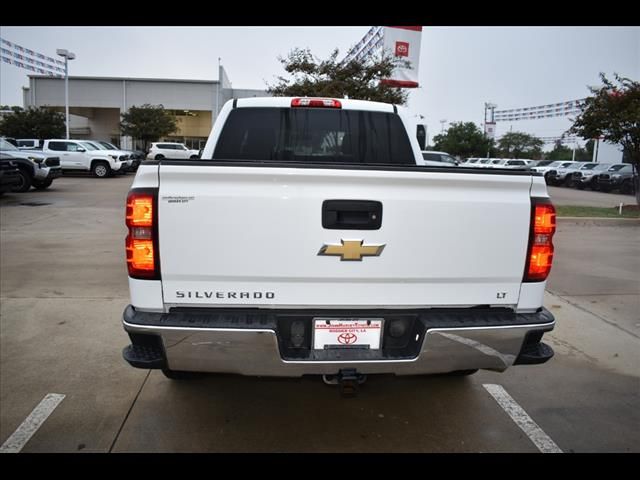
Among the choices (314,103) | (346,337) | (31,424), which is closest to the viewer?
(346,337)

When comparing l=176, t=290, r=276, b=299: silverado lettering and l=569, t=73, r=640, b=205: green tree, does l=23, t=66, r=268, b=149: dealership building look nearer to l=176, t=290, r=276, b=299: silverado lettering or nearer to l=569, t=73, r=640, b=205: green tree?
l=569, t=73, r=640, b=205: green tree

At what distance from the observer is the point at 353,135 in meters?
4.26

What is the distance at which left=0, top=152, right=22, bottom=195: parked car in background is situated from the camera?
13.9 m

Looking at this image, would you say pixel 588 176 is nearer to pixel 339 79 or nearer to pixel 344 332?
pixel 339 79

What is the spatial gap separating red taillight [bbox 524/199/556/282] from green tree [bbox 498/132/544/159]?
200 feet

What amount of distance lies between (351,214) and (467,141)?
5757cm

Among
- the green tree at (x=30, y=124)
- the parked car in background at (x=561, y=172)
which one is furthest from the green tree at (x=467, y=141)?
the green tree at (x=30, y=124)

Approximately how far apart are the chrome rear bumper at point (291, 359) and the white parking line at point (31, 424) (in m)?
1.02

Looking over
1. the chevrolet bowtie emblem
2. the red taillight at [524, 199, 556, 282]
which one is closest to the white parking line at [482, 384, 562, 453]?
the red taillight at [524, 199, 556, 282]

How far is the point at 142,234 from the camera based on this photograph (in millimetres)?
2373

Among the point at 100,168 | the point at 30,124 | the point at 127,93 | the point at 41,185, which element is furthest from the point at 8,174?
the point at 127,93

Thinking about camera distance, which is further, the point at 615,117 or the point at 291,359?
the point at 615,117

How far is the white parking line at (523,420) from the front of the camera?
2914 mm

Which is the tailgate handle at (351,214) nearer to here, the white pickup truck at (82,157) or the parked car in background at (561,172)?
the white pickup truck at (82,157)
